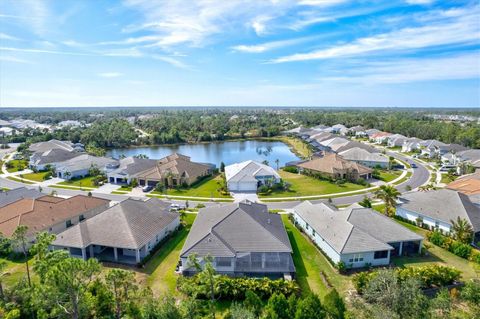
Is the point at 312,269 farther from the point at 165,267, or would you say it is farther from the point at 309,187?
the point at 309,187

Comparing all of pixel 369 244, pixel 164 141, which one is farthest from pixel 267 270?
pixel 164 141

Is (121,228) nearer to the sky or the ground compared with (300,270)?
nearer to the sky

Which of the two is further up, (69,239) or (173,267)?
(69,239)

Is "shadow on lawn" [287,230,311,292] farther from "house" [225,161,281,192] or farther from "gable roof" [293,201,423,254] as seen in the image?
"house" [225,161,281,192]

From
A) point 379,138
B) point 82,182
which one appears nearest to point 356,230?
point 82,182

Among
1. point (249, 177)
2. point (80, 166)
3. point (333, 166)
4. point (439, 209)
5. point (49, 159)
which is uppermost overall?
point (333, 166)

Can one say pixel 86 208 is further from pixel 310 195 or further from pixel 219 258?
pixel 310 195
